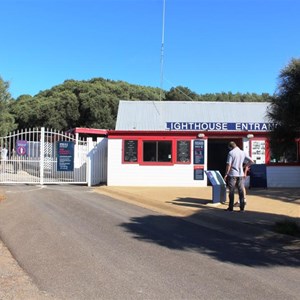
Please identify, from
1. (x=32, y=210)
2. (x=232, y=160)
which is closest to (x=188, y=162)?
(x=232, y=160)

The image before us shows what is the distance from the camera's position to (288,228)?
8.80 m

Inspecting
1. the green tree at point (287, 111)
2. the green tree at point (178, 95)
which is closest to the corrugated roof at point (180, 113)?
the green tree at point (287, 111)

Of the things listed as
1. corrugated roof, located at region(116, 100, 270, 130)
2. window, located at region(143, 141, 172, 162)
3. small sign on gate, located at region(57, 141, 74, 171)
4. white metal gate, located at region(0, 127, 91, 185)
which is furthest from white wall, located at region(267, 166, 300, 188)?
small sign on gate, located at region(57, 141, 74, 171)

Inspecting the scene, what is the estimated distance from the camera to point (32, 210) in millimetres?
11578

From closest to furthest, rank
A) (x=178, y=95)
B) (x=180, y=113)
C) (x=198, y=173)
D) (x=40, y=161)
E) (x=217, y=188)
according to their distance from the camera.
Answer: (x=217, y=188) < (x=40, y=161) < (x=198, y=173) < (x=180, y=113) < (x=178, y=95)

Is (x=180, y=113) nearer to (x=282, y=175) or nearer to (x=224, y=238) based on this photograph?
(x=282, y=175)

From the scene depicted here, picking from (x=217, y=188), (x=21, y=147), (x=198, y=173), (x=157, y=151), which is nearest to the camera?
(x=217, y=188)

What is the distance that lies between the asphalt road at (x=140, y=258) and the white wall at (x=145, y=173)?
26.1 feet

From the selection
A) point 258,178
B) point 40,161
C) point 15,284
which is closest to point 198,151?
point 258,178

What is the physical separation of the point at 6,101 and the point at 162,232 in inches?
654

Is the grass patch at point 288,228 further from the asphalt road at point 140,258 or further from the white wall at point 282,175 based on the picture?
the white wall at point 282,175

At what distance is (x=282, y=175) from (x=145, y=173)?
5973 millimetres

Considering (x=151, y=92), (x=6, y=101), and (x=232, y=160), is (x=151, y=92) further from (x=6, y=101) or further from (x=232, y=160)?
(x=232, y=160)

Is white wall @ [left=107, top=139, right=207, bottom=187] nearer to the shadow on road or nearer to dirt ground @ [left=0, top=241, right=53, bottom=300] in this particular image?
the shadow on road
